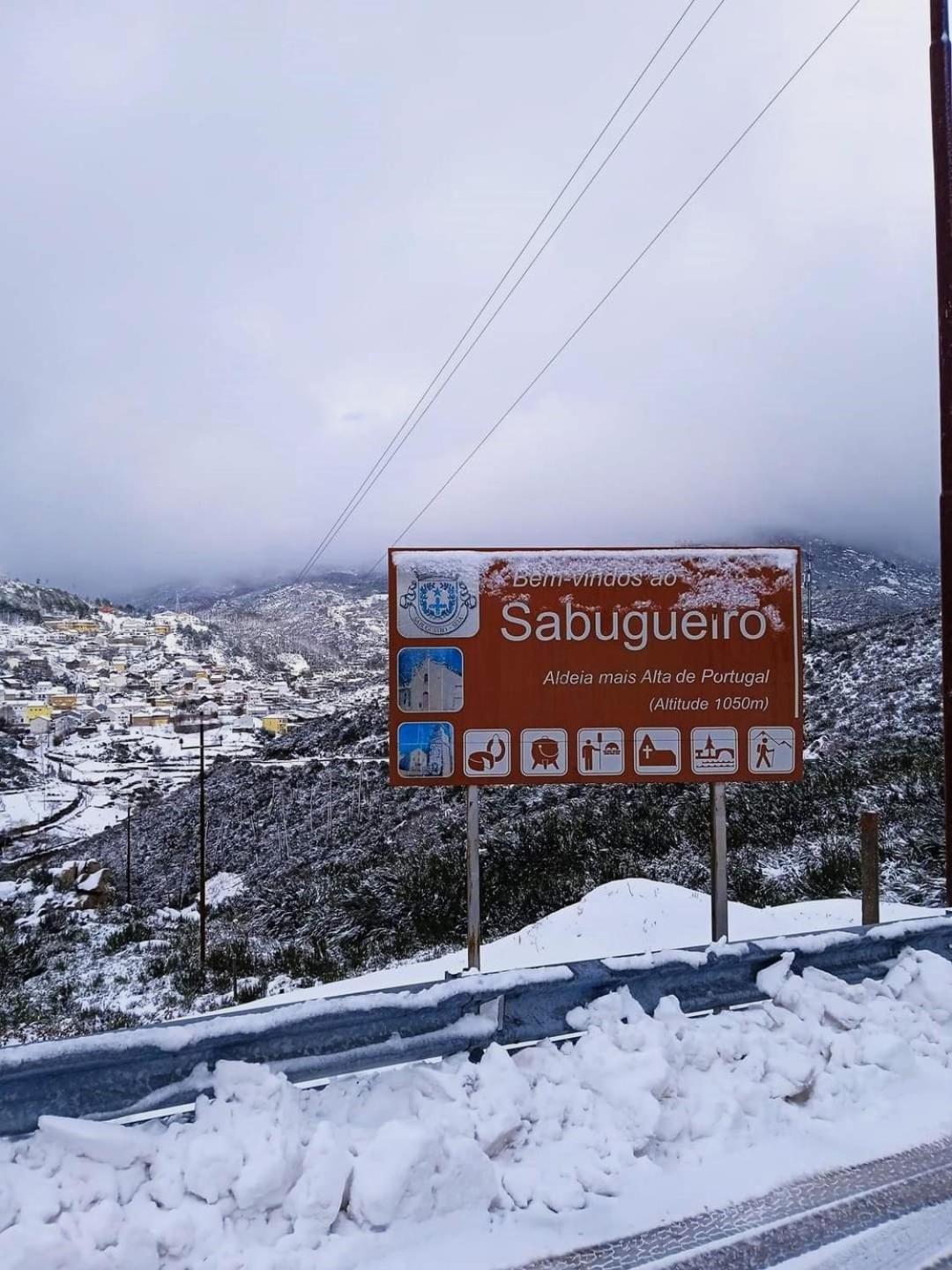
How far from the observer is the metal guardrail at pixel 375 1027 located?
2617mm

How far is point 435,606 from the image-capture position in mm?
5582

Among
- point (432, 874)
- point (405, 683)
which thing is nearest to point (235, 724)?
point (432, 874)

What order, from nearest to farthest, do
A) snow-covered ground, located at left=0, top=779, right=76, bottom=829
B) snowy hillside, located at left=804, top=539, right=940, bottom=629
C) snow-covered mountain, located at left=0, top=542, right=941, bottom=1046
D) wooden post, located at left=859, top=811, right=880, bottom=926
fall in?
wooden post, located at left=859, top=811, right=880, bottom=926 → snow-covered mountain, located at left=0, top=542, right=941, bottom=1046 → snow-covered ground, located at left=0, top=779, right=76, bottom=829 → snowy hillside, located at left=804, top=539, right=940, bottom=629

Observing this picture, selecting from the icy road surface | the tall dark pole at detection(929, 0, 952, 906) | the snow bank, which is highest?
the tall dark pole at detection(929, 0, 952, 906)

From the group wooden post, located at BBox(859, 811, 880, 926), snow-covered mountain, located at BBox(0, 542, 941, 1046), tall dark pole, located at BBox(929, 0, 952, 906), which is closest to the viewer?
wooden post, located at BBox(859, 811, 880, 926)

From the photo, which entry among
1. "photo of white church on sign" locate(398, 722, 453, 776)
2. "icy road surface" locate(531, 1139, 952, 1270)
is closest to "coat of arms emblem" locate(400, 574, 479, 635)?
"photo of white church on sign" locate(398, 722, 453, 776)

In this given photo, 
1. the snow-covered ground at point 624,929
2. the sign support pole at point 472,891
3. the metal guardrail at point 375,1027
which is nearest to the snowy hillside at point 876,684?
the snow-covered ground at point 624,929

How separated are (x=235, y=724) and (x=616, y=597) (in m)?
51.6

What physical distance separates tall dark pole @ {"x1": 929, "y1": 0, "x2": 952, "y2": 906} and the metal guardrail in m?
3.00

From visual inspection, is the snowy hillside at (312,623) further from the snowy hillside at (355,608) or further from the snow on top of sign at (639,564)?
the snow on top of sign at (639,564)

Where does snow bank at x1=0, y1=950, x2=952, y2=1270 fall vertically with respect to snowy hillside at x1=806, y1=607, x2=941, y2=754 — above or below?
below

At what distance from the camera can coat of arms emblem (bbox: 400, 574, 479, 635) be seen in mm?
5570

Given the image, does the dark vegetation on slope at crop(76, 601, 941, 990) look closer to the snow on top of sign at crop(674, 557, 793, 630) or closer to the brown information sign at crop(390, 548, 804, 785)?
the brown information sign at crop(390, 548, 804, 785)

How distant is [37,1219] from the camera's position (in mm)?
2193
